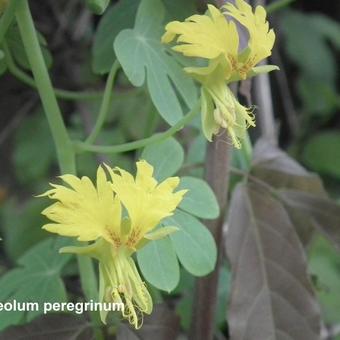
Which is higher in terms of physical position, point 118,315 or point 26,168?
point 118,315

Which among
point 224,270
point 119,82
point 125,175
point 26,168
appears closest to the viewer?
point 125,175

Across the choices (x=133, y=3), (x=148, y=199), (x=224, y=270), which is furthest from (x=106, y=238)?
(x=224, y=270)

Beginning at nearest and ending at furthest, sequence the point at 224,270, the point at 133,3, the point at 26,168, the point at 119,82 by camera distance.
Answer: the point at 133,3, the point at 224,270, the point at 119,82, the point at 26,168

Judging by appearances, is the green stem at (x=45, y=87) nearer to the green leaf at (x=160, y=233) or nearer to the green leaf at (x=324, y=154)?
the green leaf at (x=160, y=233)

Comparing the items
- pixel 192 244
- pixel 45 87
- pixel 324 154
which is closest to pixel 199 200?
pixel 192 244

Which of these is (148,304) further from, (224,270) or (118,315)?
(224,270)

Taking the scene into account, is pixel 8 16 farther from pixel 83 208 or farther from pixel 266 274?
pixel 266 274

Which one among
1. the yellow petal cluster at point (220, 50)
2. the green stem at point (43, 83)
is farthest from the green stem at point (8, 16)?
the yellow petal cluster at point (220, 50)
